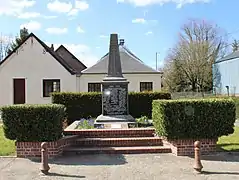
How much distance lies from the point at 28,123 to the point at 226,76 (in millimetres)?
39984

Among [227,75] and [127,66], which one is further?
[227,75]

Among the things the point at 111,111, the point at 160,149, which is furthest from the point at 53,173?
the point at 111,111

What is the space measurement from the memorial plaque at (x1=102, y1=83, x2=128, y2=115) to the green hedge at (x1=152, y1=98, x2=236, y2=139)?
512 cm

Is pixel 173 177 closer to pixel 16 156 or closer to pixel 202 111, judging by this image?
pixel 202 111

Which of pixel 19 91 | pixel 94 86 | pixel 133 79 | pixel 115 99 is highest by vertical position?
pixel 133 79

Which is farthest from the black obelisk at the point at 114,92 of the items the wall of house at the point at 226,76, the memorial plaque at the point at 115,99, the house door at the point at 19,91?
the wall of house at the point at 226,76

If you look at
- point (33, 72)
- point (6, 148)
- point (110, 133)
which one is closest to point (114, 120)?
point (110, 133)

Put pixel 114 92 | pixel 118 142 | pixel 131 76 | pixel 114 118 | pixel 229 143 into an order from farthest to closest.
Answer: pixel 131 76
pixel 114 92
pixel 114 118
pixel 229 143
pixel 118 142

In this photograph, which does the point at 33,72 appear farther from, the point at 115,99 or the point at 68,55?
the point at 115,99

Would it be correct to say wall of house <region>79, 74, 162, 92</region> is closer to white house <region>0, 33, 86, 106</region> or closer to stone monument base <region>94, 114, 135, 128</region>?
white house <region>0, 33, 86, 106</region>

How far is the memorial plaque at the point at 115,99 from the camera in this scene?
50.6ft

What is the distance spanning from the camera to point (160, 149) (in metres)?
10.7

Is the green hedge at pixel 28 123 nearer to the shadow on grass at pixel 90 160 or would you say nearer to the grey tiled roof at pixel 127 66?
the shadow on grass at pixel 90 160

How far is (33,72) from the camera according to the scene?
104 ft
